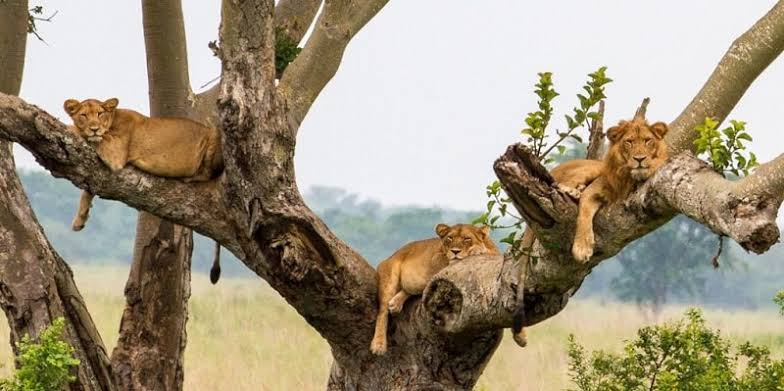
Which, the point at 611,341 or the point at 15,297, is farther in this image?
the point at 611,341

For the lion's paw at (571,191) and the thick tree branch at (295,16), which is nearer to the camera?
the lion's paw at (571,191)

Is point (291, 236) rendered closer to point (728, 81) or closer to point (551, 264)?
point (551, 264)

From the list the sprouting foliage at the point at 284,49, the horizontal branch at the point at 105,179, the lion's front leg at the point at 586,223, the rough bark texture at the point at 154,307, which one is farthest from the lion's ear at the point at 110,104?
the lion's front leg at the point at 586,223

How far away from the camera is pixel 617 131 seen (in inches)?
293

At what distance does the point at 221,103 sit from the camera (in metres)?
8.31

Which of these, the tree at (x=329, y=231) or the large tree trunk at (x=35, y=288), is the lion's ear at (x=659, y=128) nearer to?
the tree at (x=329, y=231)

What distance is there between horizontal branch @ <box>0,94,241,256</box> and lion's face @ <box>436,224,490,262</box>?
1266 mm

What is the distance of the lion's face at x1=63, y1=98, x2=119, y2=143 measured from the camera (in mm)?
8734

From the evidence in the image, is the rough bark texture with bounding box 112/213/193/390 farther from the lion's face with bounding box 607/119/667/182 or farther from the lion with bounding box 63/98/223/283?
the lion's face with bounding box 607/119/667/182

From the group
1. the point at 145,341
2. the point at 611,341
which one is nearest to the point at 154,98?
the point at 145,341

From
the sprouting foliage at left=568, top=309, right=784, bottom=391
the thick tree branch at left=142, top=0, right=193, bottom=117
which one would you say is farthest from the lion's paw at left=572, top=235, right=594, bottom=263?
the thick tree branch at left=142, top=0, right=193, bottom=117

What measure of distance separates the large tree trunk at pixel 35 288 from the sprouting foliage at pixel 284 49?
92.5 inches

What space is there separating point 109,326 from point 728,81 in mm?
13673

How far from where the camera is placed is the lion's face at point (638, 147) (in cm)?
721
